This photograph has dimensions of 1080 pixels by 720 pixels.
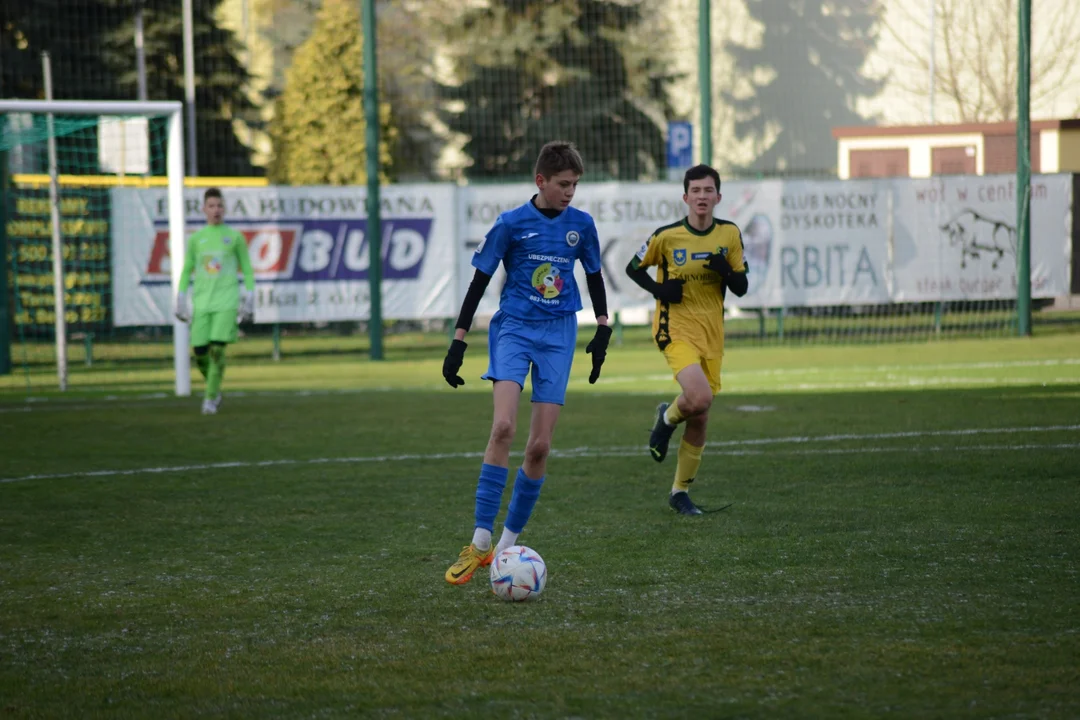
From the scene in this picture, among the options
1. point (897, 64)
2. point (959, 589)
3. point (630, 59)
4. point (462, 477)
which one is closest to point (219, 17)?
point (630, 59)

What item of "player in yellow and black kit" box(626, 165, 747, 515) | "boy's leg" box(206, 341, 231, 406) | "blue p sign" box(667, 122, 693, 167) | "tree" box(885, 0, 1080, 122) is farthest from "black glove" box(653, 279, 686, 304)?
"tree" box(885, 0, 1080, 122)

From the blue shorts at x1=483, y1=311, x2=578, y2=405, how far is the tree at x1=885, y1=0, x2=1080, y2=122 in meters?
27.6

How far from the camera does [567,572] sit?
6.20 metres

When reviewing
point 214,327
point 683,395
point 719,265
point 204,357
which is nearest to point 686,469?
point 683,395

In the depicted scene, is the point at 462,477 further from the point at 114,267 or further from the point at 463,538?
the point at 114,267

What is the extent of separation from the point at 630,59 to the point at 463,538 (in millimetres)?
29464

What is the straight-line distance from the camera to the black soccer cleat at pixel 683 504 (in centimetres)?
765

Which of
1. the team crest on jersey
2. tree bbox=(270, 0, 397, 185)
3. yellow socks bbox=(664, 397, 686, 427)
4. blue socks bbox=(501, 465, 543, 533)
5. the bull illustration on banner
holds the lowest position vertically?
blue socks bbox=(501, 465, 543, 533)

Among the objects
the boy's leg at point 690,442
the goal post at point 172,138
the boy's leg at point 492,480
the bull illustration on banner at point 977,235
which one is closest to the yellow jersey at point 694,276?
the boy's leg at point 690,442

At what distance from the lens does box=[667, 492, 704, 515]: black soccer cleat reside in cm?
765

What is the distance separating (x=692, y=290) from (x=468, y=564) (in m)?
2.94

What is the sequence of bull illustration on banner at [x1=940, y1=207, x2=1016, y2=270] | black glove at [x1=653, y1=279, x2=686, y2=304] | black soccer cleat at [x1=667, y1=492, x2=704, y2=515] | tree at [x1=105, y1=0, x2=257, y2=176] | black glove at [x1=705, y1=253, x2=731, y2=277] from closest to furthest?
black soccer cleat at [x1=667, y1=492, x2=704, y2=515], black glove at [x1=705, y1=253, x2=731, y2=277], black glove at [x1=653, y1=279, x2=686, y2=304], bull illustration on banner at [x1=940, y1=207, x2=1016, y2=270], tree at [x1=105, y1=0, x2=257, y2=176]

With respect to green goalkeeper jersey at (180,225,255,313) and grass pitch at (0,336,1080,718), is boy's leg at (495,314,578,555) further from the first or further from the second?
green goalkeeper jersey at (180,225,255,313)

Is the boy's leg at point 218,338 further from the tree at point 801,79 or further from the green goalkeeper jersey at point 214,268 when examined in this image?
the tree at point 801,79
